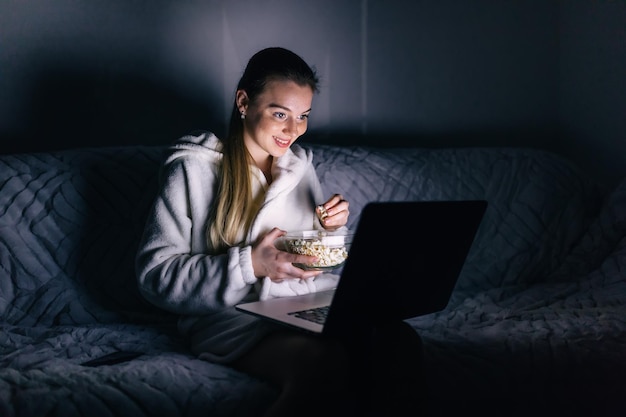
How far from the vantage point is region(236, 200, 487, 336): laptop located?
3.28 feet

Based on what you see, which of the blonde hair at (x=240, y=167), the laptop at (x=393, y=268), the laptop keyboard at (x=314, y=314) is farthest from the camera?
the blonde hair at (x=240, y=167)

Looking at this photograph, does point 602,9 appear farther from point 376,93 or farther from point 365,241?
point 365,241

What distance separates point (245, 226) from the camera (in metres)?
1.45

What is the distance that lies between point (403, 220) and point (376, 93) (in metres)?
1.39

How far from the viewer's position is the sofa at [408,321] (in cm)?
115

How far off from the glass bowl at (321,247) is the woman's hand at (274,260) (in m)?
0.01

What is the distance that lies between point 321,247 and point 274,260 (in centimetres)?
10

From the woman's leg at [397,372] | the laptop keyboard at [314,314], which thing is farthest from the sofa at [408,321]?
the laptop keyboard at [314,314]

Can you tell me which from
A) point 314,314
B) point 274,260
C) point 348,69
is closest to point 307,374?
point 314,314

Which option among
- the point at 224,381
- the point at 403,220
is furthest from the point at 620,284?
the point at 224,381

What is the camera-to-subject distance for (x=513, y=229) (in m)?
1.88

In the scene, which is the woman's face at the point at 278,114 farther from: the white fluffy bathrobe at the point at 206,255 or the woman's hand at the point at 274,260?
the woman's hand at the point at 274,260

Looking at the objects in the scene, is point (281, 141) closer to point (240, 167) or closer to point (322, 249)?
point (240, 167)

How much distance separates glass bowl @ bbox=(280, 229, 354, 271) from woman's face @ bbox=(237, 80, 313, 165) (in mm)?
279
